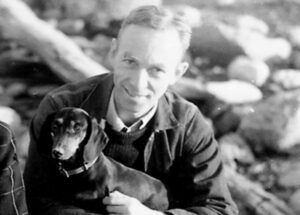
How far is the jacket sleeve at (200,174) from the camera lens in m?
1.39

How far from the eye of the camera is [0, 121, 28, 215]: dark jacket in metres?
1.15

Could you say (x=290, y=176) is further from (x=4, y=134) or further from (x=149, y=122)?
(x=4, y=134)

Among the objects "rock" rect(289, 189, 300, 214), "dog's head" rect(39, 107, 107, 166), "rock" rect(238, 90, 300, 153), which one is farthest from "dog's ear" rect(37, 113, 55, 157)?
"rock" rect(238, 90, 300, 153)

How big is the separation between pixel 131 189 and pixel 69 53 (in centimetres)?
77

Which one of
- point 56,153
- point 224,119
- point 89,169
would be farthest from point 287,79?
point 56,153

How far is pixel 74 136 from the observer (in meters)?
1.18

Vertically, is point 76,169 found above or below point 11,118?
above

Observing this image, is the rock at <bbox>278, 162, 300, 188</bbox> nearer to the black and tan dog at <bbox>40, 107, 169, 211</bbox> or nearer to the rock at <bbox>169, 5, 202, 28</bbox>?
the black and tan dog at <bbox>40, 107, 169, 211</bbox>

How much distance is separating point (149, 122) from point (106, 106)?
4.0 inches

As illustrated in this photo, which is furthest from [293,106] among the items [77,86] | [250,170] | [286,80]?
[77,86]

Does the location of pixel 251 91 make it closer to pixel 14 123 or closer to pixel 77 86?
pixel 14 123

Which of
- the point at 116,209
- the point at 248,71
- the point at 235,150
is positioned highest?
the point at 116,209

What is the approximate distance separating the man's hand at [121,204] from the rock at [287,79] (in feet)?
3.79

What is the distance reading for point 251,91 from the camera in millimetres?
2215
